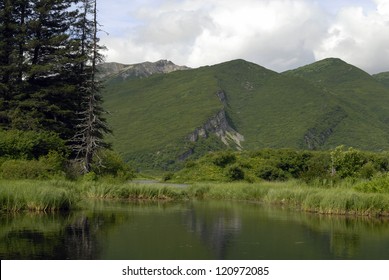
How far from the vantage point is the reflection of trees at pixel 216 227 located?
23.1 meters

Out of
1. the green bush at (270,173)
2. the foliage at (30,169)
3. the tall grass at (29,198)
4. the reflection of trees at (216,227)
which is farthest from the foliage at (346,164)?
the green bush at (270,173)

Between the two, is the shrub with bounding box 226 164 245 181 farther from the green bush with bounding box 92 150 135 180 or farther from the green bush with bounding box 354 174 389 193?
the green bush with bounding box 354 174 389 193

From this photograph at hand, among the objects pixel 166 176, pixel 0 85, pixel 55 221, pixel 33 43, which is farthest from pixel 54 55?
pixel 166 176

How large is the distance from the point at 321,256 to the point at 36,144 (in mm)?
33869

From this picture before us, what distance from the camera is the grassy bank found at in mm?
31469

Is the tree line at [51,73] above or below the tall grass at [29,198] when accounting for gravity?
above

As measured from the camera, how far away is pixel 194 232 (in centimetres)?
2705

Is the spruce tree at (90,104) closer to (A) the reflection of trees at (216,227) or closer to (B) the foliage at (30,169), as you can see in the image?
(B) the foliage at (30,169)

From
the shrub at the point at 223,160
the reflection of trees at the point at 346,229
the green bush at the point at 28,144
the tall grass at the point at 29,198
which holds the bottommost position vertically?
the reflection of trees at the point at 346,229

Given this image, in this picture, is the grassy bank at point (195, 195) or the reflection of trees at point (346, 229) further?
the grassy bank at point (195, 195)

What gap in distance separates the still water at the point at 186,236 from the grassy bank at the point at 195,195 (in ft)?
4.28

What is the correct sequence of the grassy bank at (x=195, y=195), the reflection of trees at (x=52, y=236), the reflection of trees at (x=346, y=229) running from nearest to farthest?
the reflection of trees at (x=52, y=236) → the reflection of trees at (x=346, y=229) → the grassy bank at (x=195, y=195)

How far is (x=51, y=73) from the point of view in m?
58.4

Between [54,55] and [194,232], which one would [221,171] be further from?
[194,232]
